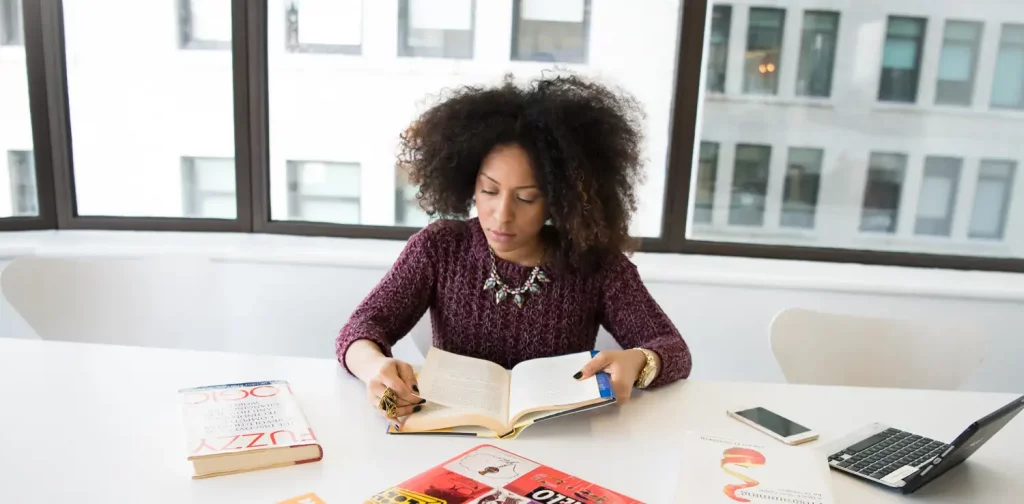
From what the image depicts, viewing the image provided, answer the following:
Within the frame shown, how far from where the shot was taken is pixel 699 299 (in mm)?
2137

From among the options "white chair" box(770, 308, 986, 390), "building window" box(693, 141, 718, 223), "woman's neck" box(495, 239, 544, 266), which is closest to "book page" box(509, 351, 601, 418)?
"woman's neck" box(495, 239, 544, 266)

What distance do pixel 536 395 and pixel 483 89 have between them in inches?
27.1

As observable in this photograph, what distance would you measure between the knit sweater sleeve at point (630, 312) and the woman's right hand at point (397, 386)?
460 millimetres

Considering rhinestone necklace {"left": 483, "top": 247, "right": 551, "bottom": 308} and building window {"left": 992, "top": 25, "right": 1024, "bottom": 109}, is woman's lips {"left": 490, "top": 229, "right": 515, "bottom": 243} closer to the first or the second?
rhinestone necklace {"left": 483, "top": 247, "right": 551, "bottom": 308}

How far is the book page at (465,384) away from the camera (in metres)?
1.07

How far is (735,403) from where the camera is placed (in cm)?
120

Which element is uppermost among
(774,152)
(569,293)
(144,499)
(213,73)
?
(213,73)

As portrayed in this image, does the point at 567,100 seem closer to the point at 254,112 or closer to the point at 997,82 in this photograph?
the point at 254,112

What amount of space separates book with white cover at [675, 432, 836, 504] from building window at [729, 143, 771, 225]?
5.17ft

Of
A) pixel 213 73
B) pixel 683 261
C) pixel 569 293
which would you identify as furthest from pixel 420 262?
pixel 213 73

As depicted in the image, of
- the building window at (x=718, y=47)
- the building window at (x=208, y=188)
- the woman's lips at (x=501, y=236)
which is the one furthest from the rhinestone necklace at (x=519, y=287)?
the building window at (x=208, y=188)

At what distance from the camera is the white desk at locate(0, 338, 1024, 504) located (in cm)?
88

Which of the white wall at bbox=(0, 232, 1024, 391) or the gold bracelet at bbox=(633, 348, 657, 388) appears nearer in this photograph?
the gold bracelet at bbox=(633, 348, 657, 388)

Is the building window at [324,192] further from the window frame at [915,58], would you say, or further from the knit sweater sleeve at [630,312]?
the window frame at [915,58]
